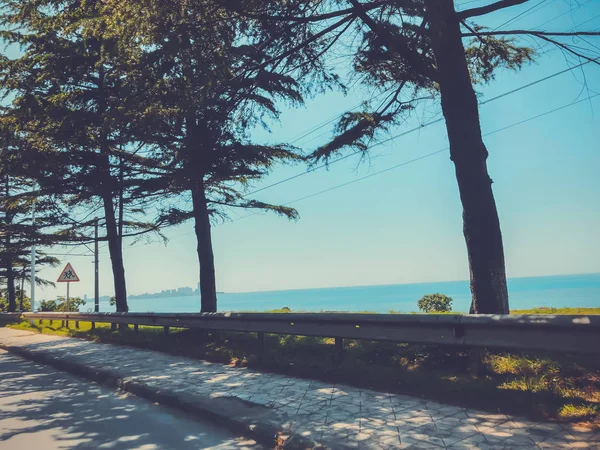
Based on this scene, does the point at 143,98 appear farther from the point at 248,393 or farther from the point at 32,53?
the point at 32,53

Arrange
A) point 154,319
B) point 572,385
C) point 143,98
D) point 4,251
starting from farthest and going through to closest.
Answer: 1. point 4,251
2. point 154,319
3. point 143,98
4. point 572,385

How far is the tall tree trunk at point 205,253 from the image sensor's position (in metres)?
12.0

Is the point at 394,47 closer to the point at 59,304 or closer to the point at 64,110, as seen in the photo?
the point at 64,110

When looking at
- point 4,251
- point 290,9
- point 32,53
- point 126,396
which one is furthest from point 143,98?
point 4,251

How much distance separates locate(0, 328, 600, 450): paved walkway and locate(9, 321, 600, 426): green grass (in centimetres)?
26

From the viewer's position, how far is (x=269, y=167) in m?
12.7

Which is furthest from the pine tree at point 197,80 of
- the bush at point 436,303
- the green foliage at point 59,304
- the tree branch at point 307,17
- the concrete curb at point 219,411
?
the green foliage at point 59,304

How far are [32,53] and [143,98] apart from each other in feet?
28.2

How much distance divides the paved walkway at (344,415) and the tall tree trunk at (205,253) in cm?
441

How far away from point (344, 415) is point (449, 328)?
1713mm

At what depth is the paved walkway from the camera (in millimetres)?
3744

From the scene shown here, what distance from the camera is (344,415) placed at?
4.64 m

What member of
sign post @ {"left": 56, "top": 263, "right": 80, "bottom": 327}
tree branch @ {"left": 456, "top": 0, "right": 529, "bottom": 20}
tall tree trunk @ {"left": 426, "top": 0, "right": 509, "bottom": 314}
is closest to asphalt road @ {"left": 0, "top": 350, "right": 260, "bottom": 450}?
tall tree trunk @ {"left": 426, "top": 0, "right": 509, "bottom": 314}

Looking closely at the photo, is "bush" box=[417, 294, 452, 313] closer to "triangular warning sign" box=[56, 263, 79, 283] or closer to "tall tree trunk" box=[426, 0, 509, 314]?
"tall tree trunk" box=[426, 0, 509, 314]
